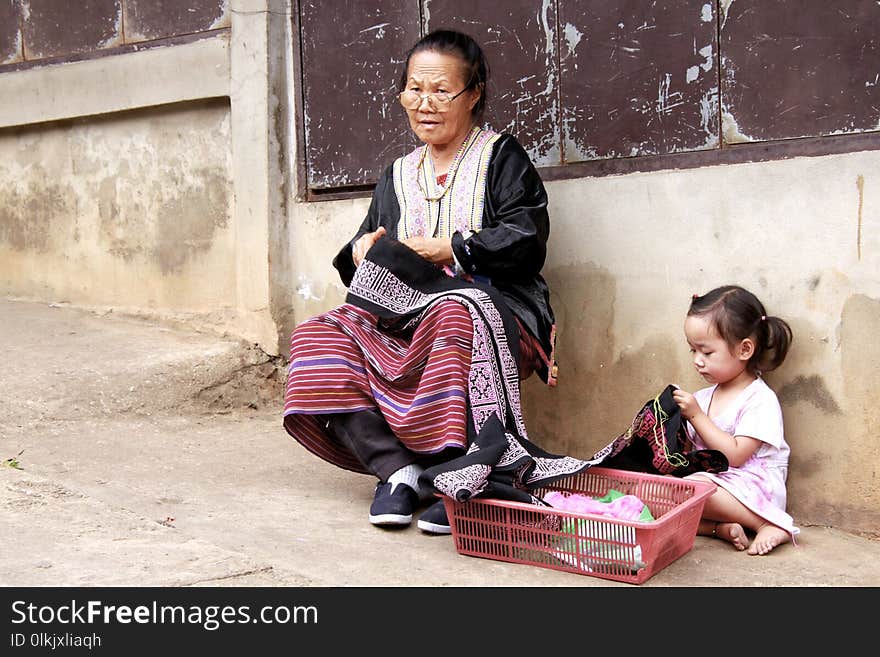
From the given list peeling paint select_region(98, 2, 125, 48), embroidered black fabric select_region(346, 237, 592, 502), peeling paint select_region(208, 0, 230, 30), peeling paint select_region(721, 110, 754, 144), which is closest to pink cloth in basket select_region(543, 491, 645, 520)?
embroidered black fabric select_region(346, 237, 592, 502)

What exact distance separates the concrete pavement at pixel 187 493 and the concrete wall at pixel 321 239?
0.28 metres

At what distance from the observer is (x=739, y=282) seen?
3.25m

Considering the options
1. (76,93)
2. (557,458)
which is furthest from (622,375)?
(76,93)

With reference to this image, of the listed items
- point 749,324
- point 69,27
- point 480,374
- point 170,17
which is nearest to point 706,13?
point 749,324

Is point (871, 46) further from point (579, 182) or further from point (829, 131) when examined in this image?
point (579, 182)

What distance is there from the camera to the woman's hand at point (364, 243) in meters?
3.42

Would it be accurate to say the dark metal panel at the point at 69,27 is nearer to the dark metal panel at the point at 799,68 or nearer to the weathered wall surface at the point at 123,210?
the weathered wall surface at the point at 123,210

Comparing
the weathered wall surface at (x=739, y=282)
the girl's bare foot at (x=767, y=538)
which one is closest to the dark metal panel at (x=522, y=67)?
the weathered wall surface at (x=739, y=282)

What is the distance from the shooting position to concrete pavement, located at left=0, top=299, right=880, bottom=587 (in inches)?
102

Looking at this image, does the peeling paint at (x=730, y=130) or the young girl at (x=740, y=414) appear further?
the peeling paint at (x=730, y=130)

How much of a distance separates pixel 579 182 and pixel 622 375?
691 millimetres

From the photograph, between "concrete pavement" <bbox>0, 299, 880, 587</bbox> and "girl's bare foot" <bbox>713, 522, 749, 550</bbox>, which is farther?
"girl's bare foot" <bbox>713, 522, 749, 550</bbox>

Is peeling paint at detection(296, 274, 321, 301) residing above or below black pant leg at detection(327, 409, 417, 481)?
above

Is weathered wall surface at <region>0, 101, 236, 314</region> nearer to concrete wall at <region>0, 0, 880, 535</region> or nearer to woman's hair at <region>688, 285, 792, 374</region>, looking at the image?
concrete wall at <region>0, 0, 880, 535</region>
